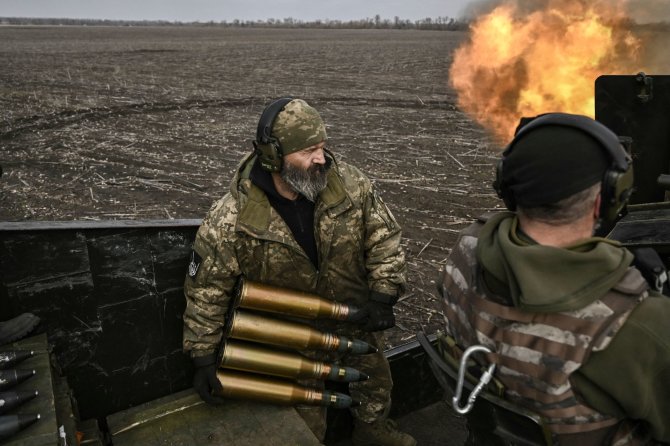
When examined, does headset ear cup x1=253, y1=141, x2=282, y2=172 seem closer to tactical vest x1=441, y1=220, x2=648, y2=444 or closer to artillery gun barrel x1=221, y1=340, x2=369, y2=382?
artillery gun barrel x1=221, y1=340, x2=369, y2=382

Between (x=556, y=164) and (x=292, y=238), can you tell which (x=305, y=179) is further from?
(x=556, y=164)

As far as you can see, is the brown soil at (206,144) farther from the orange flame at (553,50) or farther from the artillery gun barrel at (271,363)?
the orange flame at (553,50)

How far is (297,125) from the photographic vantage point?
11.4ft

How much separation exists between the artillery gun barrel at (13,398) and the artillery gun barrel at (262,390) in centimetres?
110

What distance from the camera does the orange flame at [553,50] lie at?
643 centimetres

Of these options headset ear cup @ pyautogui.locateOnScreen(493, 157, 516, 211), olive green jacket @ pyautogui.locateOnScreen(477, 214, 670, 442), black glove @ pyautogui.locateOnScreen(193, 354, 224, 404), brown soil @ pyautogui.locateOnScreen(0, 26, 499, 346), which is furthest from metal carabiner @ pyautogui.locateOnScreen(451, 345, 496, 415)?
brown soil @ pyautogui.locateOnScreen(0, 26, 499, 346)

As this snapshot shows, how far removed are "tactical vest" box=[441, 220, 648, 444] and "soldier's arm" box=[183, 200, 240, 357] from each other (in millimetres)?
1613

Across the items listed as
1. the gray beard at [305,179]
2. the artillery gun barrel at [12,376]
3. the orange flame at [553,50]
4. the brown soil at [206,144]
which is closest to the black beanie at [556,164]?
the gray beard at [305,179]

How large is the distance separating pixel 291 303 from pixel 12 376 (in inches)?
60.4

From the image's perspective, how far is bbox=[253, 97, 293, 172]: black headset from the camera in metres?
3.45

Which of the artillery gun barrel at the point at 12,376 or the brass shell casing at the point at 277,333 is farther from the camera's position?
the brass shell casing at the point at 277,333

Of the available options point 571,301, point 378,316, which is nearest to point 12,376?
point 378,316

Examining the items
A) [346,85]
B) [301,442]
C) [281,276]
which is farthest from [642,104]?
[346,85]

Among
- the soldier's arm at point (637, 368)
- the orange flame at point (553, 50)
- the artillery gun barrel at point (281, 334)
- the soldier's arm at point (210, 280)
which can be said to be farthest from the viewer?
the orange flame at point (553, 50)
